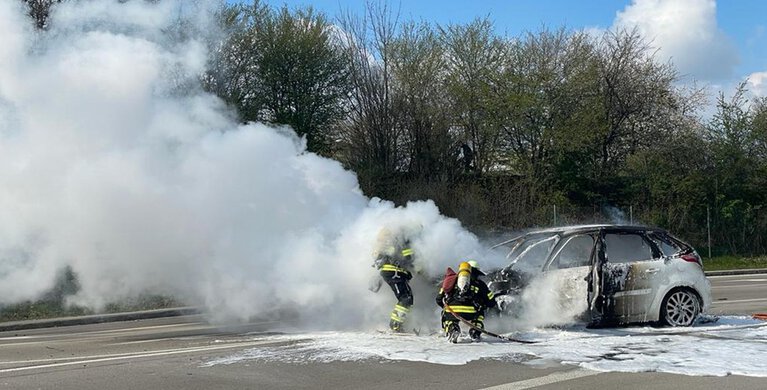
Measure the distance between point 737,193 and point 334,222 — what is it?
25.8 metres

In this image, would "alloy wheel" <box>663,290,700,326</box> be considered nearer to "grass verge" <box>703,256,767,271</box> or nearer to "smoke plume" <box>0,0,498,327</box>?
"smoke plume" <box>0,0,498,327</box>

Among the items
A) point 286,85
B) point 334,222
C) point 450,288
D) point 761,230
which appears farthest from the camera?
point 761,230

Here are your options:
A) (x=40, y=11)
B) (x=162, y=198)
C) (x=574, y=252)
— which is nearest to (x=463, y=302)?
(x=574, y=252)

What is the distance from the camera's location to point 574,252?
11.0 m

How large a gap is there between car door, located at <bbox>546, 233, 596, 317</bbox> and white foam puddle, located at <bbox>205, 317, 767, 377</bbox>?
362mm

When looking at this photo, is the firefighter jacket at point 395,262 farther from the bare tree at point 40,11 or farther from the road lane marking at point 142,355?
the bare tree at point 40,11

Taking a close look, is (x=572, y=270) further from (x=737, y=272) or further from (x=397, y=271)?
(x=737, y=272)

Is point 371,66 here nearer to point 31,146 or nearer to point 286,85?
point 286,85

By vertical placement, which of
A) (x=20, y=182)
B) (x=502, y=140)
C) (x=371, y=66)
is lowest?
(x=20, y=182)

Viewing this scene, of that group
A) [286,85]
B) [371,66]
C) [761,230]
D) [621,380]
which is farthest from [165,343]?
[761,230]

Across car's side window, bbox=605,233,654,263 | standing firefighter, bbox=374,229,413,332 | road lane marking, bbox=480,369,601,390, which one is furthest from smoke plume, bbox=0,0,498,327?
road lane marking, bbox=480,369,601,390

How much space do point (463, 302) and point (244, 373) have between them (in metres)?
3.06

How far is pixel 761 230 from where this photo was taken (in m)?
31.3

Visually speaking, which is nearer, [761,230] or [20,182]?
[20,182]
